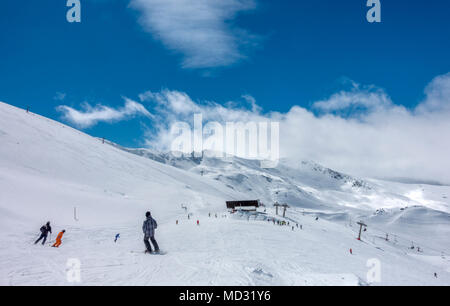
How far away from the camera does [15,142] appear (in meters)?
38.9

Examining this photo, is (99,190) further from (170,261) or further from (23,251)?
(170,261)

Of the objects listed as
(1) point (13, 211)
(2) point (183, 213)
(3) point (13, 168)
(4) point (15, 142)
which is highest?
(4) point (15, 142)

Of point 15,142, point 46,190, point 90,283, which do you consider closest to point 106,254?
point 90,283

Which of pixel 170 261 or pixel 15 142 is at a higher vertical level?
pixel 15 142

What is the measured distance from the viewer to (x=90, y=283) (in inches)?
297

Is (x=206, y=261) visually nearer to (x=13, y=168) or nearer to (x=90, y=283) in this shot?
(x=90, y=283)

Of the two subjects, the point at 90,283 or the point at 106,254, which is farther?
the point at 106,254

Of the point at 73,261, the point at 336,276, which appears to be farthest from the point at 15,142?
the point at 336,276

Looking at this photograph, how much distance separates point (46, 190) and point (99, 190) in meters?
8.98

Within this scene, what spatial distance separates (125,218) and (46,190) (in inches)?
328

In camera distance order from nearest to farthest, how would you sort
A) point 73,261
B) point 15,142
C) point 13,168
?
point 73,261
point 13,168
point 15,142

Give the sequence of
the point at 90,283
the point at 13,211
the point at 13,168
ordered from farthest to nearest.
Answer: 1. the point at 13,168
2. the point at 13,211
3. the point at 90,283

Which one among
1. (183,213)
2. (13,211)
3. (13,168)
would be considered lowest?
(183,213)
